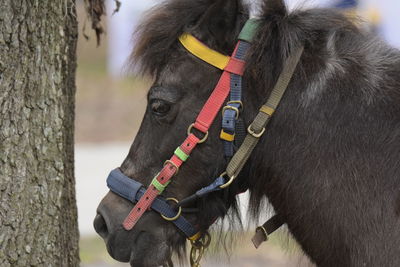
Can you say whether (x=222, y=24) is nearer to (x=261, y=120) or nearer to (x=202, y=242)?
(x=261, y=120)

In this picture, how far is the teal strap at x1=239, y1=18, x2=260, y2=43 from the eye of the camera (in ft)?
10.3

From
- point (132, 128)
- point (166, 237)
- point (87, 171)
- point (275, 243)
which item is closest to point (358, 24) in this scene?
point (166, 237)

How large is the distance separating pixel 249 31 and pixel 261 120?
16.9 inches

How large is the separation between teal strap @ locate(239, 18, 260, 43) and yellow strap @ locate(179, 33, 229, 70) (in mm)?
124

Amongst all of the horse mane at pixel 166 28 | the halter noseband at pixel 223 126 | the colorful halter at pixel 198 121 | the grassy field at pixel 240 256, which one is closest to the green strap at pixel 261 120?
the halter noseband at pixel 223 126

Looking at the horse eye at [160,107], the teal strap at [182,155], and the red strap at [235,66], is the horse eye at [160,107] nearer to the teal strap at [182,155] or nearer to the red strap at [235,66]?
the teal strap at [182,155]

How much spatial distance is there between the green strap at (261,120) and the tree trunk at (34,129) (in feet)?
3.23

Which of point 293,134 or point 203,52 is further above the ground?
point 203,52

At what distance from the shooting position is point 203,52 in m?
3.19

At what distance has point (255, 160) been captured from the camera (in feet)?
10.3

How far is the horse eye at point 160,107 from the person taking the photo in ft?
10.5

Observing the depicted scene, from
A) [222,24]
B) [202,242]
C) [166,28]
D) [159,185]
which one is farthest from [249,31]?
[202,242]

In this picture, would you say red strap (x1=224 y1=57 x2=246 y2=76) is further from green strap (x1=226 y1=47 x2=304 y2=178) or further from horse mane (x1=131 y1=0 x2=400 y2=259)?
green strap (x1=226 y1=47 x2=304 y2=178)

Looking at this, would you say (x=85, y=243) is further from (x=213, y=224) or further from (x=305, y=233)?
(x=305, y=233)
